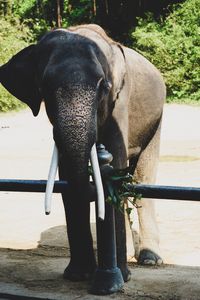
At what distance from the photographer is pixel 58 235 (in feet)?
20.8

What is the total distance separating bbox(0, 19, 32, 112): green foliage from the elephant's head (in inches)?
670

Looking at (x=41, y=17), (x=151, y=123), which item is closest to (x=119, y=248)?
(x=151, y=123)

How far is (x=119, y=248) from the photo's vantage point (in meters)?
3.92

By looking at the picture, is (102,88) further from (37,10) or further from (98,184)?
(37,10)

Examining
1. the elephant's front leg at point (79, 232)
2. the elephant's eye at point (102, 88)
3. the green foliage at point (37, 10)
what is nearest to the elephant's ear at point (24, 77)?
the elephant's front leg at point (79, 232)

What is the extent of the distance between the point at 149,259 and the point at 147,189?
2.06m

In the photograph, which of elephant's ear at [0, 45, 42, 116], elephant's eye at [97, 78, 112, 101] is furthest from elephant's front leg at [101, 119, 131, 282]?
elephant's eye at [97, 78, 112, 101]

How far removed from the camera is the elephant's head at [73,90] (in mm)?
3018

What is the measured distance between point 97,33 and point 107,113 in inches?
20.9

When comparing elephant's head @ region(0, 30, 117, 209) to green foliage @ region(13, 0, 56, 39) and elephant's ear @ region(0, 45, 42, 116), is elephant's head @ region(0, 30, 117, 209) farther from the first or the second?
green foliage @ region(13, 0, 56, 39)

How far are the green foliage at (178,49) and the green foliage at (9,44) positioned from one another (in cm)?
425

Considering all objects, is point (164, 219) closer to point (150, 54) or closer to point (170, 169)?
point (170, 169)

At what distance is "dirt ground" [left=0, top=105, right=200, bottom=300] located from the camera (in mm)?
3523

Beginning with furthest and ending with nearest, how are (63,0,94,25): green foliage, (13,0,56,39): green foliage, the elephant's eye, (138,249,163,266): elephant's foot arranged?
(13,0,56,39): green foliage < (63,0,94,25): green foliage < (138,249,163,266): elephant's foot < the elephant's eye
